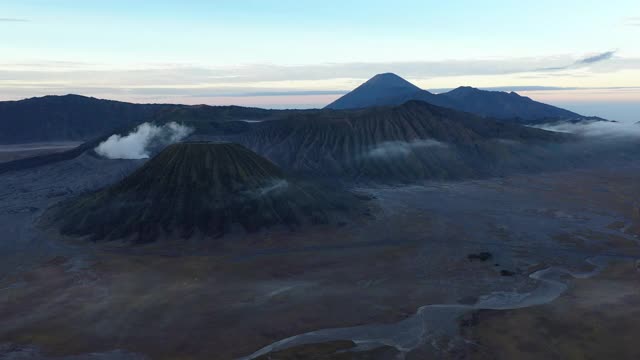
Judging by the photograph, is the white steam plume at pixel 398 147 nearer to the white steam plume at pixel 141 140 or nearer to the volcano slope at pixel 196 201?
the volcano slope at pixel 196 201

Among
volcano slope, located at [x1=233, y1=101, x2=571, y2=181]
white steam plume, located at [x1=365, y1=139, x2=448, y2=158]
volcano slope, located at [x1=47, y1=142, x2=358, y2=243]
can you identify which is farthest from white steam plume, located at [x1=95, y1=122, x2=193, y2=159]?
white steam plume, located at [x1=365, y1=139, x2=448, y2=158]

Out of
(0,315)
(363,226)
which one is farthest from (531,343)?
(0,315)

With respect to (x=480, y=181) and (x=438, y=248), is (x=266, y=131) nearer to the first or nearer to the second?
(x=480, y=181)

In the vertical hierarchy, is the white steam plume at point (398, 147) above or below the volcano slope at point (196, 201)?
above

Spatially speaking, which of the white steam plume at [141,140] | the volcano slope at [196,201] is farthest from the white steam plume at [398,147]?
the white steam plume at [141,140]

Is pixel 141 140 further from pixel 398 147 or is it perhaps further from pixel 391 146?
pixel 398 147

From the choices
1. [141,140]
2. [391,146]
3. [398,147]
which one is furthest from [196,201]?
[141,140]
